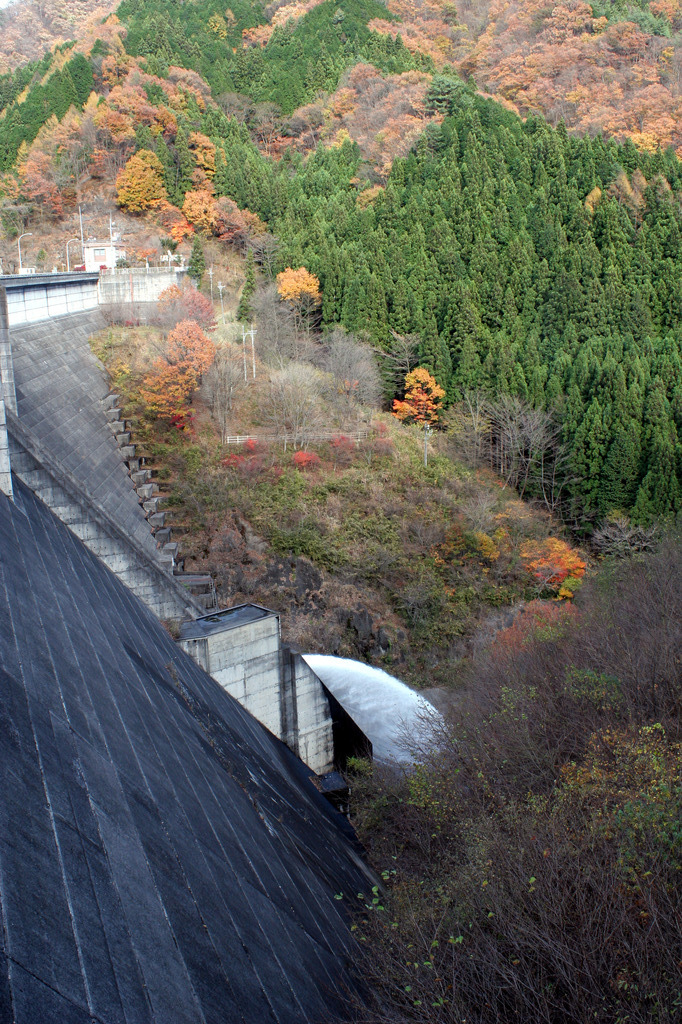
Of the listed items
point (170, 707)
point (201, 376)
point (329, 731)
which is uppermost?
point (201, 376)

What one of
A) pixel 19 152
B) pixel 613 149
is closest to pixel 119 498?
pixel 613 149

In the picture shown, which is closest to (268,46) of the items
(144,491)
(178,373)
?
(178,373)

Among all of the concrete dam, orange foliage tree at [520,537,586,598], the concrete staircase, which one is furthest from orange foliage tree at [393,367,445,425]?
the concrete dam

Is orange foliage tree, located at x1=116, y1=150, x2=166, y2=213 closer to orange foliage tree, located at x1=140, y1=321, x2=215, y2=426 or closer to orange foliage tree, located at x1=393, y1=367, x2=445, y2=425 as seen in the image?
orange foliage tree, located at x1=140, y1=321, x2=215, y2=426

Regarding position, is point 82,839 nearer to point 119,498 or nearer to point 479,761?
point 479,761

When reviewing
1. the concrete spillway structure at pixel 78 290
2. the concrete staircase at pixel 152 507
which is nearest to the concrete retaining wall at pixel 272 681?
the concrete spillway structure at pixel 78 290

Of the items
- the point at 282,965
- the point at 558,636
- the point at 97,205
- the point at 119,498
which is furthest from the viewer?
the point at 97,205

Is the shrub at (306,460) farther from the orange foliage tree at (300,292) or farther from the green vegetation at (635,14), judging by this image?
the green vegetation at (635,14)
